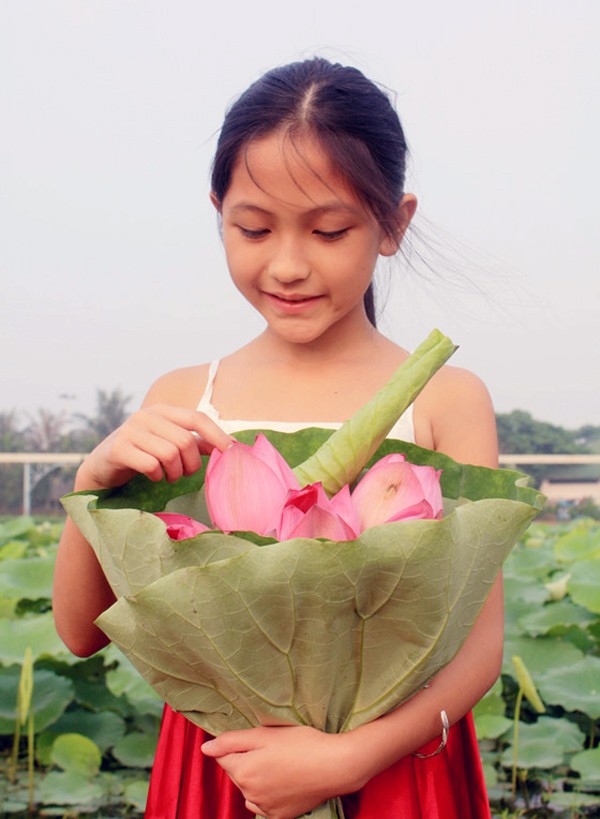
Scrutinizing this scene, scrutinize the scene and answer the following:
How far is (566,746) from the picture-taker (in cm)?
215

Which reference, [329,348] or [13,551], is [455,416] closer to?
[329,348]

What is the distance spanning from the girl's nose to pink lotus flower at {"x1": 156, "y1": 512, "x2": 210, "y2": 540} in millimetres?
325

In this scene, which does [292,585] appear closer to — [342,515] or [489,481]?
[342,515]

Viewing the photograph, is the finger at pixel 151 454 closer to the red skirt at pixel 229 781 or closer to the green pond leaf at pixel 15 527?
the red skirt at pixel 229 781

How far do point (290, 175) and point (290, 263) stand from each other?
0.09 meters

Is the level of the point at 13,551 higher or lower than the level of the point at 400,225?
lower

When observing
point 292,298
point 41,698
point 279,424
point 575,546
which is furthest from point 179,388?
point 575,546

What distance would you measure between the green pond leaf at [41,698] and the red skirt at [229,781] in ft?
3.83

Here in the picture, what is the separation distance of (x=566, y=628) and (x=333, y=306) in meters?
1.71

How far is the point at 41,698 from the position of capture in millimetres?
2113

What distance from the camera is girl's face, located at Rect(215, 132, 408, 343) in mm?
910

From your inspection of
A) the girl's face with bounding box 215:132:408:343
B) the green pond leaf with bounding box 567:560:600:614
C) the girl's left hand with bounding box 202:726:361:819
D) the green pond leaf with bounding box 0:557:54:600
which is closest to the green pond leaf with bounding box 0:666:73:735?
the green pond leaf with bounding box 0:557:54:600

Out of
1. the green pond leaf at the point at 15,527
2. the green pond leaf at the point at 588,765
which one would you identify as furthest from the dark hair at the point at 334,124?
the green pond leaf at the point at 15,527

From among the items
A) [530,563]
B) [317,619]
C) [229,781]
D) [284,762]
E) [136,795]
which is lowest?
[136,795]
